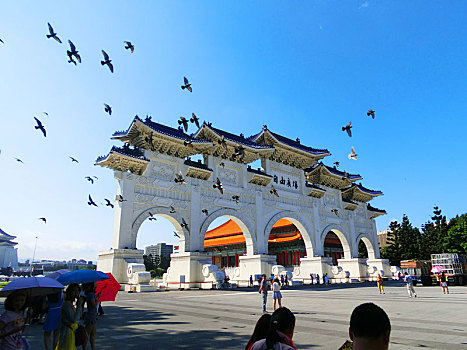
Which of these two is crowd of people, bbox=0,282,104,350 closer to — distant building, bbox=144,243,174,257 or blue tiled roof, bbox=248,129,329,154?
blue tiled roof, bbox=248,129,329,154

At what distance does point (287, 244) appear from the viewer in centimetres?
3906

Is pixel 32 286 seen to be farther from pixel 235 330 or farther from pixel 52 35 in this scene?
pixel 52 35

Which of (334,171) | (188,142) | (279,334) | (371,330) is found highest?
(334,171)

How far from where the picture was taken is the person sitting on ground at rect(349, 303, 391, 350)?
1.70m

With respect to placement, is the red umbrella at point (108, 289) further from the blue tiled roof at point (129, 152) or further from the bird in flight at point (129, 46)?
the blue tiled roof at point (129, 152)

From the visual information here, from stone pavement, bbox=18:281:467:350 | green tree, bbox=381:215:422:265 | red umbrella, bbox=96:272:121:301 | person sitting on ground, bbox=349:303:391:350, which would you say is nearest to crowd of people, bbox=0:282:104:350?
stone pavement, bbox=18:281:467:350

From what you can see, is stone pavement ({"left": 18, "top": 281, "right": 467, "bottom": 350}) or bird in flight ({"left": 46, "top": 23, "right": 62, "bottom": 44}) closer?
stone pavement ({"left": 18, "top": 281, "right": 467, "bottom": 350})

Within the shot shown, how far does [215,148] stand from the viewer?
25250mm

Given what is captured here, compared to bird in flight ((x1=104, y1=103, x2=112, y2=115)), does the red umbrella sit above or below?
below

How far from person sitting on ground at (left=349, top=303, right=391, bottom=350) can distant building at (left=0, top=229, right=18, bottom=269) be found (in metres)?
93.4

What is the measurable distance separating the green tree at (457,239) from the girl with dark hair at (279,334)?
46.7m

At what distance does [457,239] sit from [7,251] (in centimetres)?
9283

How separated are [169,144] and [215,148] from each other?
415 centimetres

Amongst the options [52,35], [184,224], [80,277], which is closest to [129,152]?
[184,224]
